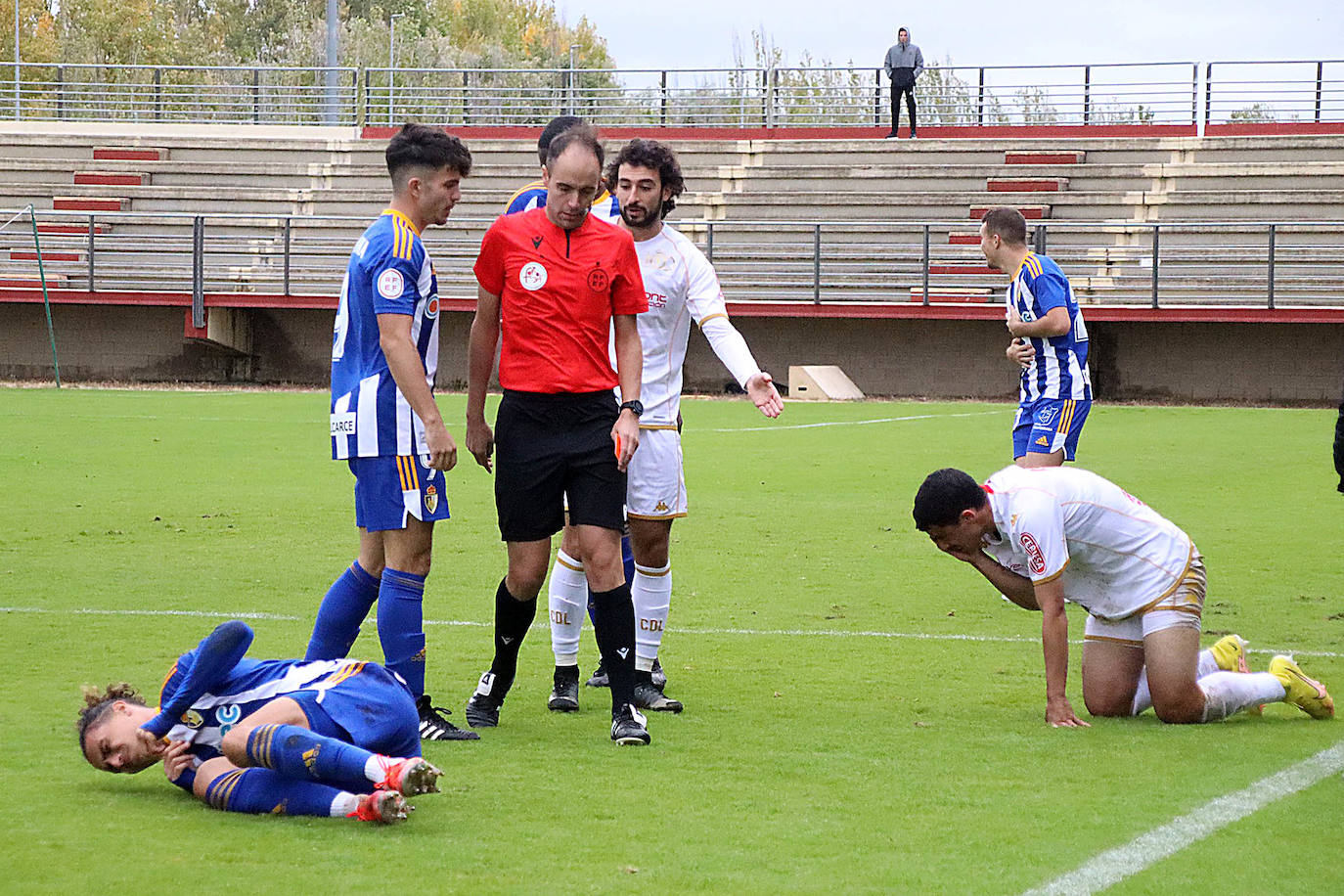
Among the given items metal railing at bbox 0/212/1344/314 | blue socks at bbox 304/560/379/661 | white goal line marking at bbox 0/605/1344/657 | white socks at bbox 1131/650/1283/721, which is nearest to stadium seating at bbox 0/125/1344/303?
metal railing at bbox 0/212/1344/314

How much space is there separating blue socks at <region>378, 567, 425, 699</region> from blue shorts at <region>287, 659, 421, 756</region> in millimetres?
659

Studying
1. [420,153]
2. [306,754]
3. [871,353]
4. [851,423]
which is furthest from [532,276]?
[871,353]

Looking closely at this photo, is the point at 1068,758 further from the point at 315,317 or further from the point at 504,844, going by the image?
the point at 315,317

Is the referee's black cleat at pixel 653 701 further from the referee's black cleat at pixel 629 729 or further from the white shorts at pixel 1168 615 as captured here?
the white shorts at pixel 1168 615

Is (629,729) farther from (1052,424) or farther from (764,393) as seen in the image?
(1052,424)

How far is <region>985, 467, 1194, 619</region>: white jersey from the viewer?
17.3 feet

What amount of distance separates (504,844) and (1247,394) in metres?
23.7

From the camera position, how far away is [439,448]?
16.7ft

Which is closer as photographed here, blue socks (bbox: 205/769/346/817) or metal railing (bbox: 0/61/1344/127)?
blue socks (bbox: 205/769/346/817)

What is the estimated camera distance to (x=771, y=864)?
3.92 metres

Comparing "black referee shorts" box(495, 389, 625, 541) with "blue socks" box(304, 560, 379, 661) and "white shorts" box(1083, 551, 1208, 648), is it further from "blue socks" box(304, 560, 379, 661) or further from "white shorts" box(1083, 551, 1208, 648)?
"white shorts" box(1083, 551, 1208, 648)

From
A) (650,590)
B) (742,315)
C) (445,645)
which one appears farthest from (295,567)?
(742,315)

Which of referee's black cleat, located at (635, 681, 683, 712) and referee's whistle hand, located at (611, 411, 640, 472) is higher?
referee's whistle hand, located at (611, 411, 640, 472)

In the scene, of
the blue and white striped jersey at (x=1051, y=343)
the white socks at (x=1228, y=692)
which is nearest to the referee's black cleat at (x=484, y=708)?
the white socks at (x=1228, y=692)
